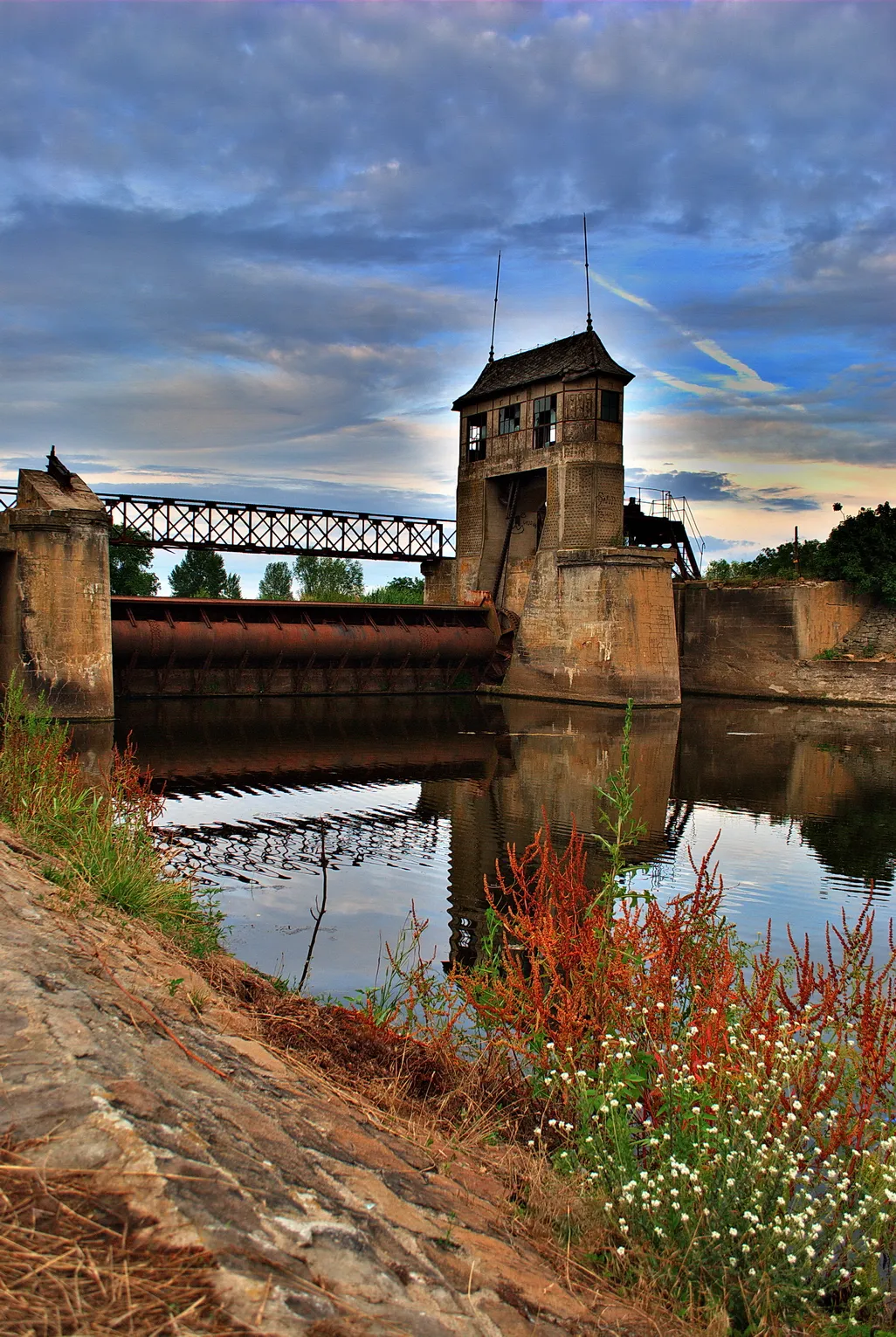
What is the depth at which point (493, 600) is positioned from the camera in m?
32.3

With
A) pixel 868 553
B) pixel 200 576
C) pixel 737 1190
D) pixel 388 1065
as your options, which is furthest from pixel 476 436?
pixel 200 576

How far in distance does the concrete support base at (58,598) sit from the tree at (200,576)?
59.5 meters

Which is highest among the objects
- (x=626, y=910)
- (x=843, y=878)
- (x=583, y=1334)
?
(x=626, y=910)

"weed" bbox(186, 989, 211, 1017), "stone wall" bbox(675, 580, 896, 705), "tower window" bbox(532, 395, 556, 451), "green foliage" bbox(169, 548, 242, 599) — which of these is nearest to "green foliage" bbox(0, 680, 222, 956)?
"weed" bbox(186, 989, 211, 1017)

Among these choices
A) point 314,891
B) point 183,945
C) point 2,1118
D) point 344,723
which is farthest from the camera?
point 344,723

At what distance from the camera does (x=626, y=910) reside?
4.76 meters

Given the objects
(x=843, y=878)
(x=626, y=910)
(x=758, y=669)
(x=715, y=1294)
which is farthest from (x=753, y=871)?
(x=758, y=669)

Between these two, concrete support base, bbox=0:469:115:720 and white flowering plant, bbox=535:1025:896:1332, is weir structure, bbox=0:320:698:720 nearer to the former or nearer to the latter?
concrete support base, bbox=0:469:115:720

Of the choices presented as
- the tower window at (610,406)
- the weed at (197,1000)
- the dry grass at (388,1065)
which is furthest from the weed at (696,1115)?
the tower window at (610,406)

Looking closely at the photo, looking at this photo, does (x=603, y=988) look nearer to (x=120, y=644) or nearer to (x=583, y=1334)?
(x=583, y=1334)

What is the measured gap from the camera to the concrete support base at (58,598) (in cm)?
1884

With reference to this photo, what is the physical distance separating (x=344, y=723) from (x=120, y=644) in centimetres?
637

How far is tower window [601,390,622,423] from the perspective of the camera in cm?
2834

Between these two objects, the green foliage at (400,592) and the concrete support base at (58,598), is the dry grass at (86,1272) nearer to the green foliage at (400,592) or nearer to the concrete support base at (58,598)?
the concrete support base at (58,598)
